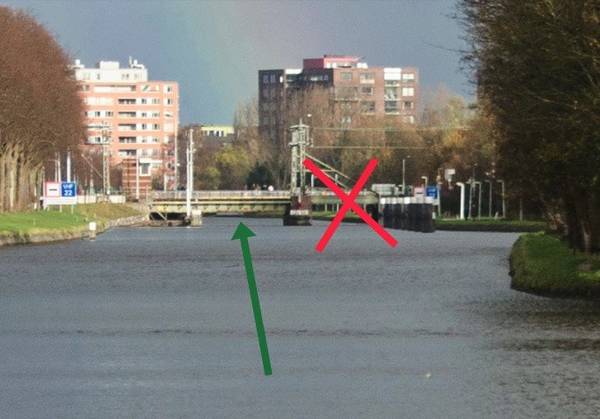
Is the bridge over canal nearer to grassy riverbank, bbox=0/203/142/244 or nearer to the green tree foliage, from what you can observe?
grassy riverbank, bbox=0/203/142/244

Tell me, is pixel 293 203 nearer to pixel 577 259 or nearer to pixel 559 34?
pixel 577 259

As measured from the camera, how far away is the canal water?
25766 mm

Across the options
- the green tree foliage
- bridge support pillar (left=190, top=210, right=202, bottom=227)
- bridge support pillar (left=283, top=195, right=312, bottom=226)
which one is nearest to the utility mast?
bridge support pillar (left=283, top=195, right=312, bottom=226)

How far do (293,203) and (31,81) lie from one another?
2511 inches

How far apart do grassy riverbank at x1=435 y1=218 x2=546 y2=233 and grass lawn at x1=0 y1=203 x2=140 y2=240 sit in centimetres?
2801

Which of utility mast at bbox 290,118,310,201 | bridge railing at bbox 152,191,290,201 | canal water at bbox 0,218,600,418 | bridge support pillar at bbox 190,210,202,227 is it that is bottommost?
bridge support pillar at bbox 190,210,202,227

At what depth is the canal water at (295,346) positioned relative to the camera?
84.5 feet

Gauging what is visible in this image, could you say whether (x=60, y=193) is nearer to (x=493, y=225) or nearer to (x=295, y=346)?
(x=493, y=225)

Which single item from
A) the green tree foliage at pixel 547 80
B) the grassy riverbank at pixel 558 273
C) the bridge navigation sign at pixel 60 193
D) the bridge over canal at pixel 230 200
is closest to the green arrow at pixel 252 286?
the green tree foliage at pixel 547 80

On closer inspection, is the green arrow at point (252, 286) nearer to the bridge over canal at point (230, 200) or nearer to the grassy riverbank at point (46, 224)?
the grassy riverbank at point (46, 224)

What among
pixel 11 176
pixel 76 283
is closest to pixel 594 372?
pixel 76 283

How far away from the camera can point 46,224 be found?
117 metres

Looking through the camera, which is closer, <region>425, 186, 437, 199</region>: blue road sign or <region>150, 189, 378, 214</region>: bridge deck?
<region>425, 186, 437, 199</region>: blue road sign

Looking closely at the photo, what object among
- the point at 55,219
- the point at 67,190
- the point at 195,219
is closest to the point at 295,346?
the point at 55,219
